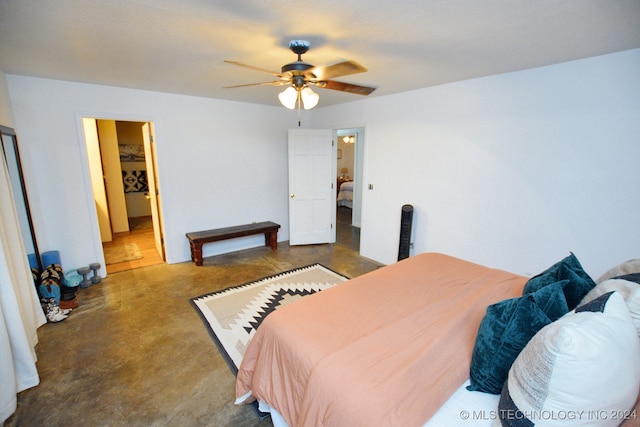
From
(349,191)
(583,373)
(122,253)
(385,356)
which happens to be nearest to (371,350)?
(385,356)

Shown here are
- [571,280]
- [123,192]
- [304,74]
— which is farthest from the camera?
[123,192]

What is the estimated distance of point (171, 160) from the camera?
3.90m

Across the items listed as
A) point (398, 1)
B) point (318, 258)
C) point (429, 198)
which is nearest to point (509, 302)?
point (398, 1)

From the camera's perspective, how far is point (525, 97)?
2611mm

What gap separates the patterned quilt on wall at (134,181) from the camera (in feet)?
21.3

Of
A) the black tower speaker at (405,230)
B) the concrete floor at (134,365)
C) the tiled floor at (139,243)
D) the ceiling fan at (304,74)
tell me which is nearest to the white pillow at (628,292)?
the ceiling fan at (304,74)

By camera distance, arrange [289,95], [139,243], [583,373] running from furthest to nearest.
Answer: [139,243] < [289,95] < [583,373]

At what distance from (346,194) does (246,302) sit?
540 cm

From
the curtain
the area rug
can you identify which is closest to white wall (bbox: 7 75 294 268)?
the area rug

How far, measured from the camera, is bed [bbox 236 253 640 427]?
105cm

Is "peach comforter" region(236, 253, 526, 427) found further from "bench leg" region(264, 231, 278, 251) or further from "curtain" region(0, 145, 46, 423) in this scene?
"bench leg" region(264, 231, 278, 251)

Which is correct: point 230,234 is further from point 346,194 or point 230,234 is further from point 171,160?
point 346,194

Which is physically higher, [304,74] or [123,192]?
[304,74]

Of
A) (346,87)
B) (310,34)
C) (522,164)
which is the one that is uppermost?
(310,34)
